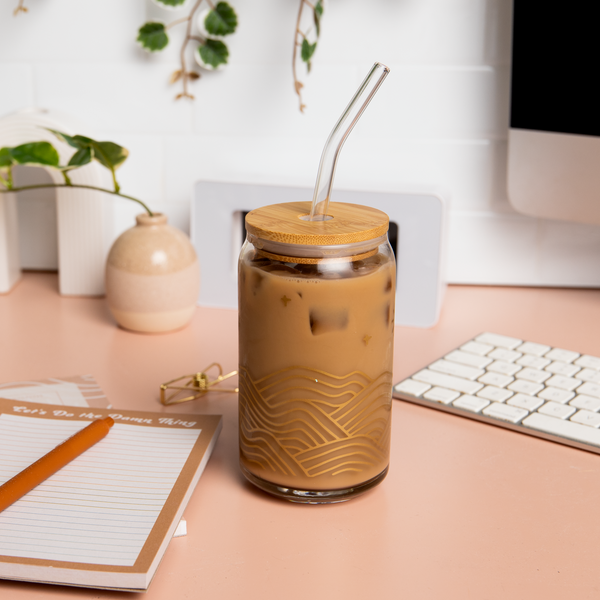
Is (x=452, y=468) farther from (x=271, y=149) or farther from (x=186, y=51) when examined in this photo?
(x=186, y=51)

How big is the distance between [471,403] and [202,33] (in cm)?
66

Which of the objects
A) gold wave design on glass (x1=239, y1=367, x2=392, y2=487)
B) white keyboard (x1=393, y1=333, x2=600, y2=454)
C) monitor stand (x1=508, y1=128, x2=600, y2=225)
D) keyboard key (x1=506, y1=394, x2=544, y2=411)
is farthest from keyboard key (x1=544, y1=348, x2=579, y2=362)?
gold wave design on glass (x1=239, y1=367, x2=392, y2=487)

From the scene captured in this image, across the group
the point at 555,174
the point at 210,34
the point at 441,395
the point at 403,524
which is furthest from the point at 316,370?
the point at 210,34

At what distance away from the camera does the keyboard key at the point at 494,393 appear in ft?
2.23

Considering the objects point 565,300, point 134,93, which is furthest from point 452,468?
point 134,93

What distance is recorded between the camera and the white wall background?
1.00 m

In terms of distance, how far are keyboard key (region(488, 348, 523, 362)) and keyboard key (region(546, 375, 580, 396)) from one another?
0.19 feet

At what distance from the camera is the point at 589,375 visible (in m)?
0.73

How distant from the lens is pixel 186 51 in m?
1.02

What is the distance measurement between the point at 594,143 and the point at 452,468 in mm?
485

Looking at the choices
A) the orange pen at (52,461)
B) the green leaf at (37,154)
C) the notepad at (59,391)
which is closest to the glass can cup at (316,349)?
the orange pen at (52,461)

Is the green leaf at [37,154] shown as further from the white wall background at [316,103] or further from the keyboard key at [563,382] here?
the keyboard key at [563,382]

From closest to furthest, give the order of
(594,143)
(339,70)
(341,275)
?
(341,275)
(594,143)
(339,70)

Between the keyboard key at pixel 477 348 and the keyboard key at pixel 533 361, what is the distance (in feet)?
0.13
